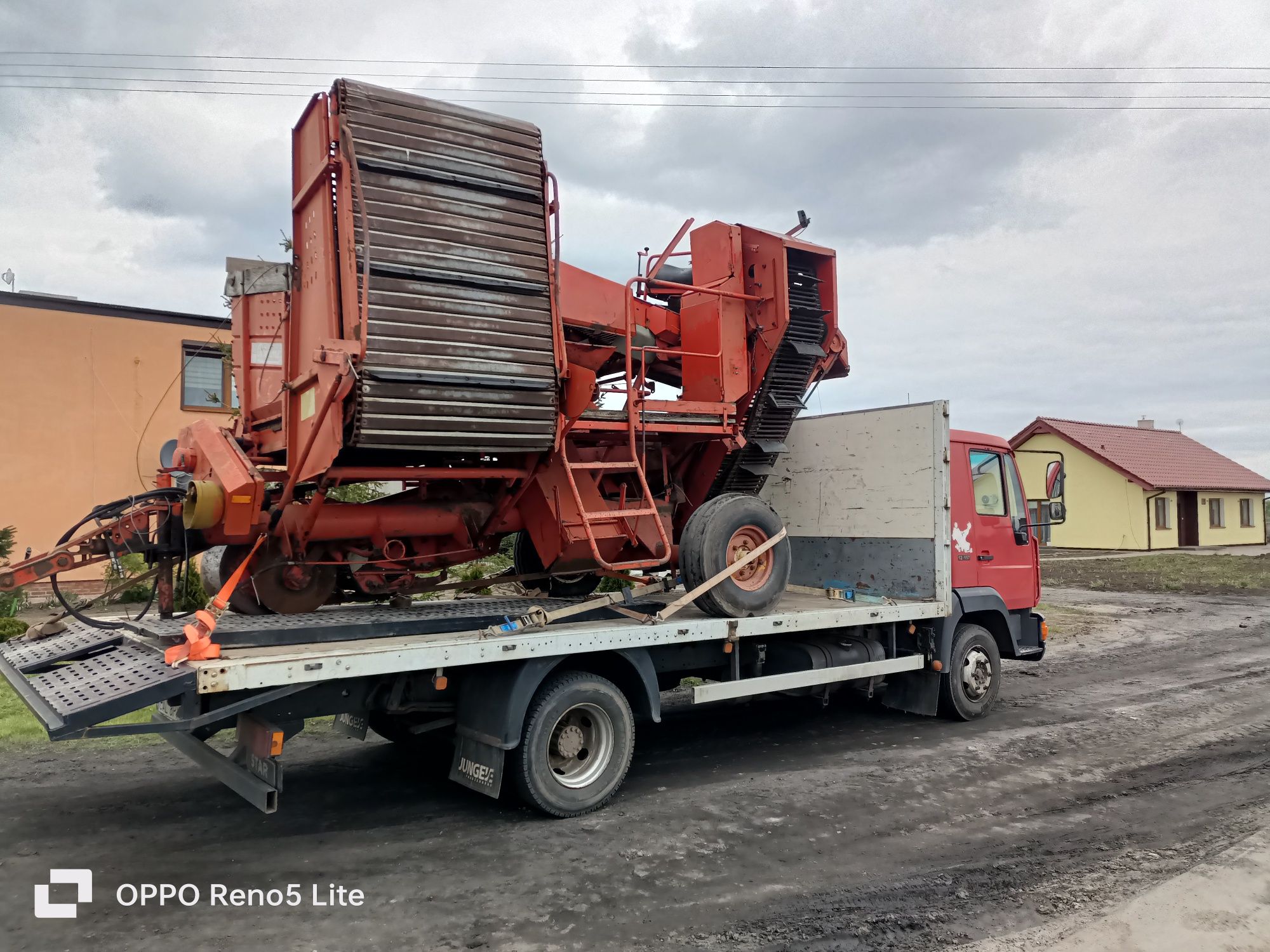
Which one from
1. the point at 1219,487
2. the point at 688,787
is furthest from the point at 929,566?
the point at 1219,487

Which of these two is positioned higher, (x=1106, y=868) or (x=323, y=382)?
(x=323, y=382)

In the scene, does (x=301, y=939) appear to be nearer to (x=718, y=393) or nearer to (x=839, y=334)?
(x=718, y=393)

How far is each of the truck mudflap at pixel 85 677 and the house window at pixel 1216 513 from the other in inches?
1504

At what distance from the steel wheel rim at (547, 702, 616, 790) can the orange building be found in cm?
1181

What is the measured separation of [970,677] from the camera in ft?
26.1

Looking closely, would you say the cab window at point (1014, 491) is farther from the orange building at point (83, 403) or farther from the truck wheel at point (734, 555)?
the orange building at point (83, 403)

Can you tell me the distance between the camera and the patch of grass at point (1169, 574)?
19.7m

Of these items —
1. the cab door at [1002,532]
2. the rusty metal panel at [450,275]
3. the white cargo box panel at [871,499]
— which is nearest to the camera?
the rusty metal panel at [450,275]

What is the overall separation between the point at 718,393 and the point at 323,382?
3246 mm

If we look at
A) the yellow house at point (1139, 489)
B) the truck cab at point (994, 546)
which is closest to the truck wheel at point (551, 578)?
the truck cab at point (994, 546)

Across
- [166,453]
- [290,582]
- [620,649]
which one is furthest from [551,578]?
[166,453]

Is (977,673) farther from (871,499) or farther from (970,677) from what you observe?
(871,499)

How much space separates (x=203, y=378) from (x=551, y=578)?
11304 mm

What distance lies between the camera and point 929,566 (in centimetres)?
750
